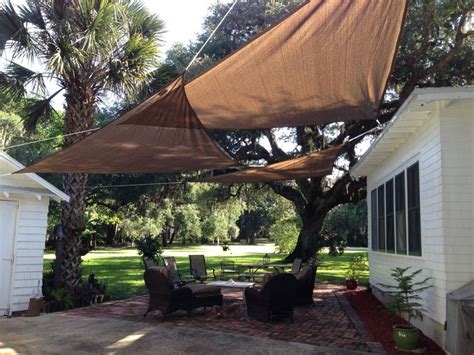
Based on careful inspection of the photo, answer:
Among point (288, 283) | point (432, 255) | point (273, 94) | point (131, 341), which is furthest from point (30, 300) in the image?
point (432, 255)

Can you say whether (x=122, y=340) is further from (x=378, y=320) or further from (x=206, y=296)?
(x=378, y=320)

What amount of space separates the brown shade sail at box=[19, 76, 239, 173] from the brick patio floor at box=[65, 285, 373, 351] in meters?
2.52

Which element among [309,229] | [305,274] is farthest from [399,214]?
[309,229]

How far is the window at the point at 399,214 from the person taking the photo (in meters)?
6.72

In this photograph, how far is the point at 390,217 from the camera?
8.46 metres

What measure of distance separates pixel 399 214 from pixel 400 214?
0.22 feet

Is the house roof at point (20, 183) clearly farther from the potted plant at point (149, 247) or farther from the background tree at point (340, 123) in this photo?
the background tree at point (340, 123)

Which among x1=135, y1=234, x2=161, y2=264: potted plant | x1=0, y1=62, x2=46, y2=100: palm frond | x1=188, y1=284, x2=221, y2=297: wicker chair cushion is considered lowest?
x1=188, y1=284, x2=221, y2=297: wicker chair cushion

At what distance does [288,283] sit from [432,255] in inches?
93.7

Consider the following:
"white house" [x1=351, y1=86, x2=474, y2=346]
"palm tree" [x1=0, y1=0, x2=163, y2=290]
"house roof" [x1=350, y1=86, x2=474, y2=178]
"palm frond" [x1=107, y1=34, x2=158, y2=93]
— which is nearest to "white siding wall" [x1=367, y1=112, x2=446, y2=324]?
"white house" [x1=351, y1=86, x2=474, y2=346]

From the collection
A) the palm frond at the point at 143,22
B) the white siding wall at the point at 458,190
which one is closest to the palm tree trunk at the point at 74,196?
the palm frond at the point at 143,22

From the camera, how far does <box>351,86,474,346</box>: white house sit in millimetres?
5266

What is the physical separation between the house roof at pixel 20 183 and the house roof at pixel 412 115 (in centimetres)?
600

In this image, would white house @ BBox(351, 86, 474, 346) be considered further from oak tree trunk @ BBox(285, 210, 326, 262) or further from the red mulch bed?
oak tree trunk @ BBox(285, 210, 326, 262)
